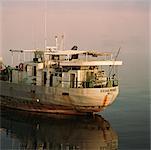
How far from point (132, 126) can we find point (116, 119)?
1128 millimetres

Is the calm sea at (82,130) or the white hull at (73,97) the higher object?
the white hull at (73,97)

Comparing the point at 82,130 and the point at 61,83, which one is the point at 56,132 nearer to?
the point at 82,130

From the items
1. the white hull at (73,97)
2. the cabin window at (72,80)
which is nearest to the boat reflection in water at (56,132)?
the white hull at (73,97)

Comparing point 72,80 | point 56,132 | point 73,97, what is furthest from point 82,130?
point 72,80

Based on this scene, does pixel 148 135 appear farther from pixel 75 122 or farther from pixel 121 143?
pixel 75 122

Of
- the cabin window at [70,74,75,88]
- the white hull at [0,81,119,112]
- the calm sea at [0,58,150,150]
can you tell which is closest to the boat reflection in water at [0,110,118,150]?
the calm sea at [0,58,150,150]

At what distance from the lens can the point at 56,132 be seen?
44.3 ft

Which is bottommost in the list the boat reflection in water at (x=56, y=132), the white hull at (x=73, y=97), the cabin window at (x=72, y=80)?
the boat reflection in water at (x=56, y=132)

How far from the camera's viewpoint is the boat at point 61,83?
50.1 feet

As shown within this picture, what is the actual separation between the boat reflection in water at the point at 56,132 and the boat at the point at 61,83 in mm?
536

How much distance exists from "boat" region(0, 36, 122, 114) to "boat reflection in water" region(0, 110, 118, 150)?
1.76 ft

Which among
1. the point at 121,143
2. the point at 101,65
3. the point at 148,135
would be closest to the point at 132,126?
the point at 148,135

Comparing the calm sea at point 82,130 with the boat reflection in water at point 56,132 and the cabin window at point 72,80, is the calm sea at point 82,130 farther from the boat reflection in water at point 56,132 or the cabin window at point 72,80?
the cabin window at point 72,80

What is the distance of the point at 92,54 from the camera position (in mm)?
16766
